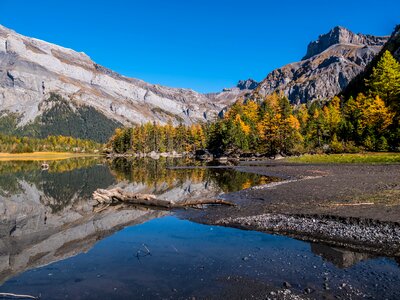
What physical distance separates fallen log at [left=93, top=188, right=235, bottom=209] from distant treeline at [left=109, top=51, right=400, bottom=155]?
53.2 m

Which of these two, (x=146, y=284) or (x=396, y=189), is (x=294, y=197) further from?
(x=146, y=284)

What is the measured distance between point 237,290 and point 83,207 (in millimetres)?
22521

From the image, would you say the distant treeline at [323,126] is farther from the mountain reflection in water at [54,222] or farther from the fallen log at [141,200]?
the fallen log at [141,200]

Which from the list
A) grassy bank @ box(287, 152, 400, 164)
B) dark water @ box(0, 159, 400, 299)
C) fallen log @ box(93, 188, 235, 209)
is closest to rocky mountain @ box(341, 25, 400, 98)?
grassy bank @ box(287, 152, 400, 164)

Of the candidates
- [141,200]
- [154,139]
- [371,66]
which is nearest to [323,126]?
[141,200]

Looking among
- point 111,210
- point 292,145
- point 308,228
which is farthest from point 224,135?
point 308,228

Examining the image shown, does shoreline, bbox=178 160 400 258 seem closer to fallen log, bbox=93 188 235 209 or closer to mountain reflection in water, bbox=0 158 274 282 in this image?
fallen log, bbox=93 188 235 209

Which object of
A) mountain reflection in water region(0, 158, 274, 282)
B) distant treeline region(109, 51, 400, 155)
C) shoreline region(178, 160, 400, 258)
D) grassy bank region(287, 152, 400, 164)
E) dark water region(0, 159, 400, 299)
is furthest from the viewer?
distant treeline region(109, 51, 400, 155)

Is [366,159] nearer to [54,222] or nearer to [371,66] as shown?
[54,222]

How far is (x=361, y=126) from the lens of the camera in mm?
76500

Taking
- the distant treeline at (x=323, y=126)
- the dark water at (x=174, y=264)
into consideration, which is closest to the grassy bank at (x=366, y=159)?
the distant treeline at (x=323, y=126)

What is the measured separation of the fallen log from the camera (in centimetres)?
2749

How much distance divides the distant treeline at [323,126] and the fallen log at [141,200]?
53238 mm

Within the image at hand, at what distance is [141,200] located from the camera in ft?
96.9
